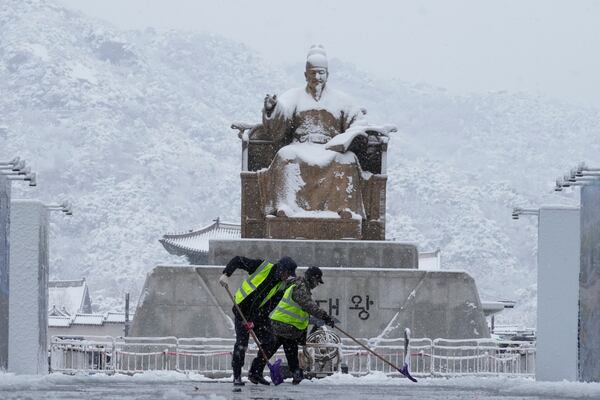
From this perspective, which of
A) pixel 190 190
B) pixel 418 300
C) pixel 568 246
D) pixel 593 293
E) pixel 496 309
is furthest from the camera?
pixel 190 190

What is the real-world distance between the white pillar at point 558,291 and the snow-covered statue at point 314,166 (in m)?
3.70

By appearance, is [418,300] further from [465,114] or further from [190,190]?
[465,114]

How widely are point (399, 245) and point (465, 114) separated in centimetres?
13523

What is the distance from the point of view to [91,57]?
150m

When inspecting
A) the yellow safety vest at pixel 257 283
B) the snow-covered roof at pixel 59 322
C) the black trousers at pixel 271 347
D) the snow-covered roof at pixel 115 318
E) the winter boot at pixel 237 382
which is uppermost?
the yellow safety vest at pixel 257 283

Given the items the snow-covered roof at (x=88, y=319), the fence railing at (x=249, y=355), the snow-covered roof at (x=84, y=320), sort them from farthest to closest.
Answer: the snow-covered roof at (x=88, y=319) → the snow-covered roof at (x=84, y=320) → the fence railing at (x=249, y=355)

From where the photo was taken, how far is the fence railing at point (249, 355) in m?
14.3

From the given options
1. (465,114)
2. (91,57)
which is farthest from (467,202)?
(91,57)

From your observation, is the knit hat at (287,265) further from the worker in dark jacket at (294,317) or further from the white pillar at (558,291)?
the white pillar at (558,291)

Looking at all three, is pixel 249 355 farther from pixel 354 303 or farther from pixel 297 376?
pixel 297 376

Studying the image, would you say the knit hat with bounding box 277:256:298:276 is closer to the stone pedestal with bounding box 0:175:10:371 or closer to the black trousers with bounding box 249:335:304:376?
the black trousers with bounding box 249:335:304:376

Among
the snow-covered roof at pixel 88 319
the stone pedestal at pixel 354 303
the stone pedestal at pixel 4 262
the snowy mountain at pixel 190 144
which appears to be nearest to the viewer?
the stone pedestal at pixel 4 262

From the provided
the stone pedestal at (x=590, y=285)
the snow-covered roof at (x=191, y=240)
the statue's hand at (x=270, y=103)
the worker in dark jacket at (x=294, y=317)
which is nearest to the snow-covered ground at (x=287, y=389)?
the worker in dark jacket at (x=294, y=317)

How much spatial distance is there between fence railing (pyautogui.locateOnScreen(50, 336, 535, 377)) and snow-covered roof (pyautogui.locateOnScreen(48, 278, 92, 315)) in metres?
52.3
